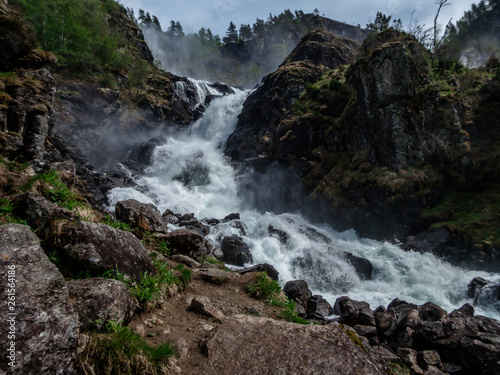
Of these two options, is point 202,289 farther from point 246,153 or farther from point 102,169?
point 246,153

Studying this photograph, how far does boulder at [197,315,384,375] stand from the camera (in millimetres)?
3164

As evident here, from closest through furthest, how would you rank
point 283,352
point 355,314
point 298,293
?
point 283,352
point 355,314
point 298,293

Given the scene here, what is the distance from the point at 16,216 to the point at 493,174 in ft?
80.4

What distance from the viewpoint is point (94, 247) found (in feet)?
13.1

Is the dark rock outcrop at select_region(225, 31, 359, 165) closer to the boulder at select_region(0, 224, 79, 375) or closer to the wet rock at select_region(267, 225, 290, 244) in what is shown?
the wet rock at select_region(267, 225, 290, 244)

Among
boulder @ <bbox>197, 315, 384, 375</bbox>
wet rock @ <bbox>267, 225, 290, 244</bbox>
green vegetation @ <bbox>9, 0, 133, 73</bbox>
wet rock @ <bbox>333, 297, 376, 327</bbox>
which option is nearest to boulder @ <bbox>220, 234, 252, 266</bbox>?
wet rock @ <bbox>267, 225, 290, 244</bbox>

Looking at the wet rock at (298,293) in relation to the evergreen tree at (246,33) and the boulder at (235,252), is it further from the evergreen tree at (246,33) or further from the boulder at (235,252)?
the evergreen tree at (246,33)

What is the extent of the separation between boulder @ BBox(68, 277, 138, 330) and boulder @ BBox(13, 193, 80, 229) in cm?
235

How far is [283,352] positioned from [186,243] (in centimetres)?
611

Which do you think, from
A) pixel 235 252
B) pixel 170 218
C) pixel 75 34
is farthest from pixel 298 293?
pixel 75 34

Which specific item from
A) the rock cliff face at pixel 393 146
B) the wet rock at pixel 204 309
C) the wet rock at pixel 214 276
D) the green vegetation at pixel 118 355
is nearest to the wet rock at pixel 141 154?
the rock cliff face at pixel 393 146

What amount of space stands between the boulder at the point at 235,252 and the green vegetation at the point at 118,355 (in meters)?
12.3

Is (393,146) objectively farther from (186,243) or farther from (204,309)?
(204,309)

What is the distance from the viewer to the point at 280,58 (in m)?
97.1
